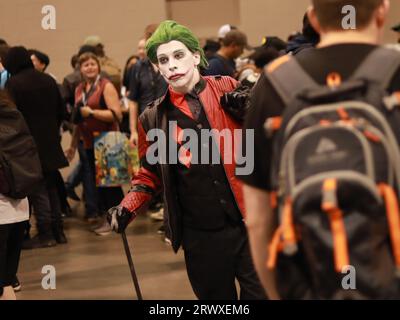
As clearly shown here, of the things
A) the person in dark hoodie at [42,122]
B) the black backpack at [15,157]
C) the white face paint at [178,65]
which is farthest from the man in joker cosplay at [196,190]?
the person in dark hoodie at [42,122]

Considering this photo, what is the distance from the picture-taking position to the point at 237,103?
371 centimetres

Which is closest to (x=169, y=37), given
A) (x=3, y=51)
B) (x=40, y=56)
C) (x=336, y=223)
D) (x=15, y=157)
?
(x=15, y=157)

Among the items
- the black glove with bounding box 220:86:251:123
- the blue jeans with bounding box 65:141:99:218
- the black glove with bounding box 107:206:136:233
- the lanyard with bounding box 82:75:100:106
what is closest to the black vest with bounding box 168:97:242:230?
the black glove with bounding box 220:86:251:123

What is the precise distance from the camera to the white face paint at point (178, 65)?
3803 millimetres

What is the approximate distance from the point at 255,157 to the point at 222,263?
158 centimetres

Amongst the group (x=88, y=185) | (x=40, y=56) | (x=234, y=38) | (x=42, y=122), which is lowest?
(x=88, y=185)

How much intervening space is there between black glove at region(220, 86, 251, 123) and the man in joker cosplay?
0.03 metres

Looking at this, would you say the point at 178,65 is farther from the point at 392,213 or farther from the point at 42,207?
the point at 42,207

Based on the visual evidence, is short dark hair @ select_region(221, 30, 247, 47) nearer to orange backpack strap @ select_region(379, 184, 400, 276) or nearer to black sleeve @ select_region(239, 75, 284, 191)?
black sleeve @ select_region(239, 75, 284, 191)

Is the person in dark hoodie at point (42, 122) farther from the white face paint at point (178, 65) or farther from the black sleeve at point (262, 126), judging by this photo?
the black sleeve at point (262, 126)
